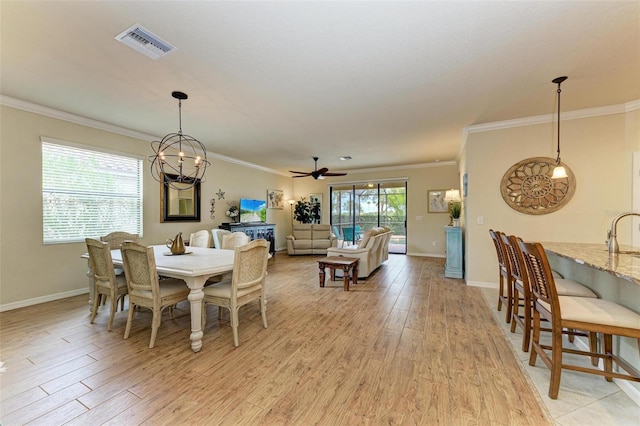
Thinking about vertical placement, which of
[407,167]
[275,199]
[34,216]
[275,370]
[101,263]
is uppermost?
[407,167]

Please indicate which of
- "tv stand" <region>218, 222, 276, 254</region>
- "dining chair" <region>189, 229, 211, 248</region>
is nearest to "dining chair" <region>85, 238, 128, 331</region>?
"dining chair" <region>189, 229, 211, 248</region>

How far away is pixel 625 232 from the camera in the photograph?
3578 millimetres

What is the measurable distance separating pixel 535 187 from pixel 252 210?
6.16 m

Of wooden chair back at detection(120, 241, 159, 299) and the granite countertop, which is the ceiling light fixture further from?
the granite countertop

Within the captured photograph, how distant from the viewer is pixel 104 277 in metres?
2.85

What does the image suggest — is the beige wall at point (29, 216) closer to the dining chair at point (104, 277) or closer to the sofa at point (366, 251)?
the dining chair at point (104, 277)

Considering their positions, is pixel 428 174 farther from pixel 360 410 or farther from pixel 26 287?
pixel 26 287

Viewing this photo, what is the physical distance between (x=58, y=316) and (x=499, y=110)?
6295mm

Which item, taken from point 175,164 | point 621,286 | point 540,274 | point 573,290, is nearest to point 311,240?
point 175,164

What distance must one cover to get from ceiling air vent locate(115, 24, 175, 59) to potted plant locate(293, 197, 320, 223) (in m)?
6.89

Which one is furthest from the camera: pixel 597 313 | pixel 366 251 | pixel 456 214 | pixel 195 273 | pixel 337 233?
pixel 337 233

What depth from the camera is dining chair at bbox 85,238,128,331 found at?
2736 mm

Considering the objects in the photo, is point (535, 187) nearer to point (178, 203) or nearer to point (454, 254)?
point (454, 254)

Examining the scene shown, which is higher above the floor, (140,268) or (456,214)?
(456,214)
